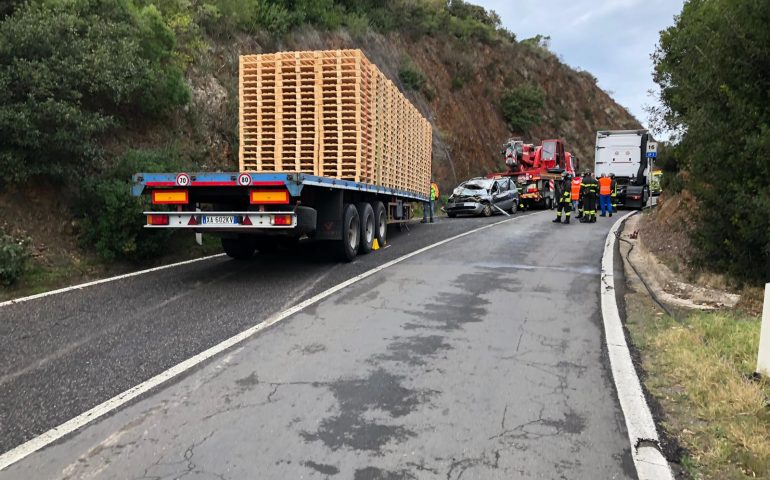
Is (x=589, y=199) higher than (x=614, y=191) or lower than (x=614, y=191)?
lower

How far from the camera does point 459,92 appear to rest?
37.5 metres

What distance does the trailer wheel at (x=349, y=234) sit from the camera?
31.2ft

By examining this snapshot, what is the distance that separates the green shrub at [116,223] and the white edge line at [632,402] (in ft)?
23.4

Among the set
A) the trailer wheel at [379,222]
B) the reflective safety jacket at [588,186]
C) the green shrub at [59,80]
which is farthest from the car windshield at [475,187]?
the green shrub at [59,80]

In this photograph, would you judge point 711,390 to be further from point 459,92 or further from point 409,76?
point 459,92

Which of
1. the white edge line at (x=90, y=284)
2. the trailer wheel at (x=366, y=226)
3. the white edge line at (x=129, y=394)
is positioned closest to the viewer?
the white edge line at (x=129, y=394)

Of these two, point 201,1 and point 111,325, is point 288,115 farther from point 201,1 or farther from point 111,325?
point 201,1

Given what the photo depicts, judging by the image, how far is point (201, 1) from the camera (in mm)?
18859

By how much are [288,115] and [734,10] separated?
7.16 meters

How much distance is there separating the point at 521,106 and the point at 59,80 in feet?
122

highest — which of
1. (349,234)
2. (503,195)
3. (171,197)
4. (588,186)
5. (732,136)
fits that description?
(732,136)

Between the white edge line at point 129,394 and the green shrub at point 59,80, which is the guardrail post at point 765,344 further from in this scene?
the green shrub at point 59,80

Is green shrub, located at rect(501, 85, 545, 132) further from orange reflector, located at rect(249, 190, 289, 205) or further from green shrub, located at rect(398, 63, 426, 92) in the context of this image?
orange reflector, located at rect(249, 190, 289, 205)

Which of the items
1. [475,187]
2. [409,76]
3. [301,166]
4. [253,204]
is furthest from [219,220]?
[409,76]
